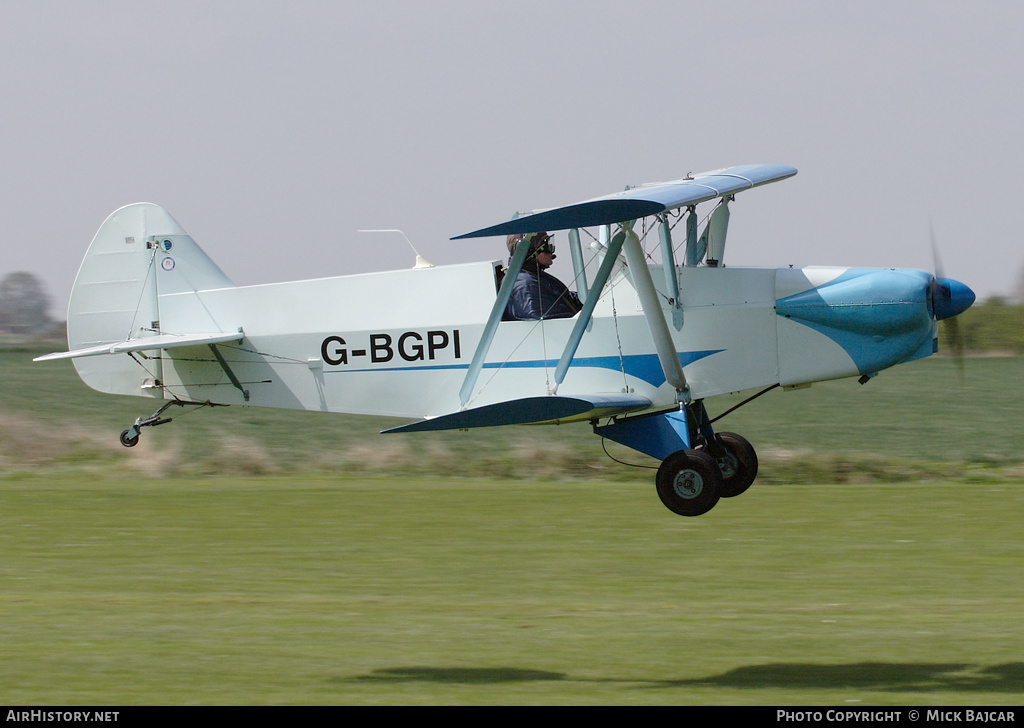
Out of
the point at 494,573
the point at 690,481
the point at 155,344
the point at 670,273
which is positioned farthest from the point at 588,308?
the point at 155,344

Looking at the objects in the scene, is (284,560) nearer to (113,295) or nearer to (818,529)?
(113,295)

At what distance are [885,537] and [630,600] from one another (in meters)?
4.88

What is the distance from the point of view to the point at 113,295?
12.6 metres

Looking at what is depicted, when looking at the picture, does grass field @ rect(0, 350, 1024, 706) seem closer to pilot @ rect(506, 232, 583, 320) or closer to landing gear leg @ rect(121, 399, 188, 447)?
Answer: landing gear leg @ rect(121, 399, 188, 447)

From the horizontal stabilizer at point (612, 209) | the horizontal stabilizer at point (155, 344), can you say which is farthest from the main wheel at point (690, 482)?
the horizontal stabilizer at point (155, 344)

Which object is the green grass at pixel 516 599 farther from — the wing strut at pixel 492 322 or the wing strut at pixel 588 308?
the wing strut at pixel 588 308

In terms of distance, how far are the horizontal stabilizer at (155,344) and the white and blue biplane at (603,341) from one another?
29 mm

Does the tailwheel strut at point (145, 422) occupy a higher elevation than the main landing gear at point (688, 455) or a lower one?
higher

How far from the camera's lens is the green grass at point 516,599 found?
776cm

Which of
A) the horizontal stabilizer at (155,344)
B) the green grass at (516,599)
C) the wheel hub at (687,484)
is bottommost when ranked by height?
the green grass at (516,599)

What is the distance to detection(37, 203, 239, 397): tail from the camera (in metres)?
12.3

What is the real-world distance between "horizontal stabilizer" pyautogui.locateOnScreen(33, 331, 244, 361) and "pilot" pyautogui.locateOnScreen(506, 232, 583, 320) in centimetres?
295

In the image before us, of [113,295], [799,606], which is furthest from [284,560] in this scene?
[799,606]

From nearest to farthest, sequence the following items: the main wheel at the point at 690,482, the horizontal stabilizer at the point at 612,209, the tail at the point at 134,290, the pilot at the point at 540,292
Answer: the horizontal stabilizer at the point at 612,209
the main wheel at the point at 690,482
the pilot at the point at 540,292
the tail at the point at 134,290
